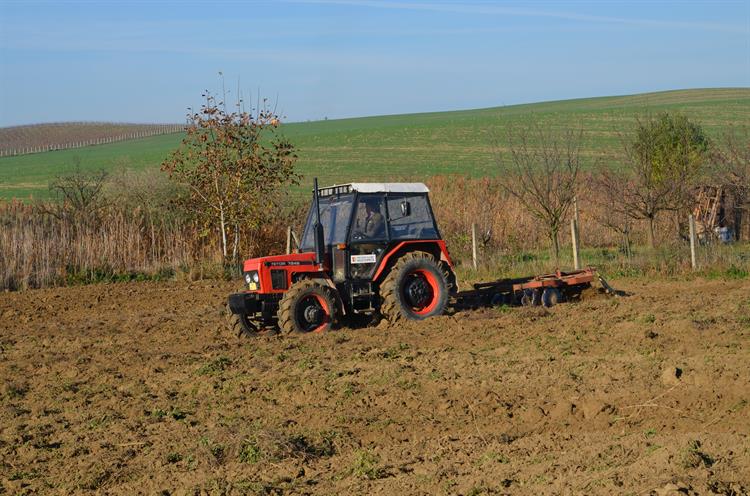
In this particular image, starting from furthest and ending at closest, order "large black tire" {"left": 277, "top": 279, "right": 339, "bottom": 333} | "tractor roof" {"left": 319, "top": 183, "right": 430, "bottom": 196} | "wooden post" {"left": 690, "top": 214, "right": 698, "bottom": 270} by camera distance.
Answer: "wooden post" {"left": 690, "top": 214, "right": 698, "bottom": 270} < "tractor roof" {"left": 319, "top": 183, "right": 430, "bottom": 196} < "large black tire" {"left": 277, "top": 279, "right": 339, "bottom": 333}

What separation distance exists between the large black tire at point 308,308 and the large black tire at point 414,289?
30.5 inches

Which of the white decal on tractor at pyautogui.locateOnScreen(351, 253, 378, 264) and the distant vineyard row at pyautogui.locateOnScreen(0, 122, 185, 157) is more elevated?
the distant vineyard row at pyautogui.locateOnScreen(0, 122, 185, 157)

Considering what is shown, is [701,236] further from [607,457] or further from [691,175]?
[607,457]

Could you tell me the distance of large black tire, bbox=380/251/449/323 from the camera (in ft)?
39.4

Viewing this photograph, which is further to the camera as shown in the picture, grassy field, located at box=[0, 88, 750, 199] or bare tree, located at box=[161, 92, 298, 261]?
grassy field, located at box=[0, 88, 750, 199]

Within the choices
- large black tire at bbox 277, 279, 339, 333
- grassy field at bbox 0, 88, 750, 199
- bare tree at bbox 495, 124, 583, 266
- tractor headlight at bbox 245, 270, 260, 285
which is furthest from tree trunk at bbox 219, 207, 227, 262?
grassy field at bbox 0, 88, 750, 199

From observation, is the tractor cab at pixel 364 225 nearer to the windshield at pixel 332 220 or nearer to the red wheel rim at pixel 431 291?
the windshield at pixel 332 220

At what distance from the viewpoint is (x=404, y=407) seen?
25.8 feet

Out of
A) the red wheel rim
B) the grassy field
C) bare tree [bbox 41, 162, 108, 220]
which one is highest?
the grassy field

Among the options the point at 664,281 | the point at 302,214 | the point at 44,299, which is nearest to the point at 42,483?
the point at 44,299

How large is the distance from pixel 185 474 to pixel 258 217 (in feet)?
47.2

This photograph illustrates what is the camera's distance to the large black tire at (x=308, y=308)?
11.3 metres

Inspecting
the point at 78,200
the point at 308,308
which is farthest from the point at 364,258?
the point at 78,200

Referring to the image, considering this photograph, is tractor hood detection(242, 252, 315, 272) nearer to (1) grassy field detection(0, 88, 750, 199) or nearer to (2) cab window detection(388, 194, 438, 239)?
(2) cab window detection(388, 194, 438, 239)
